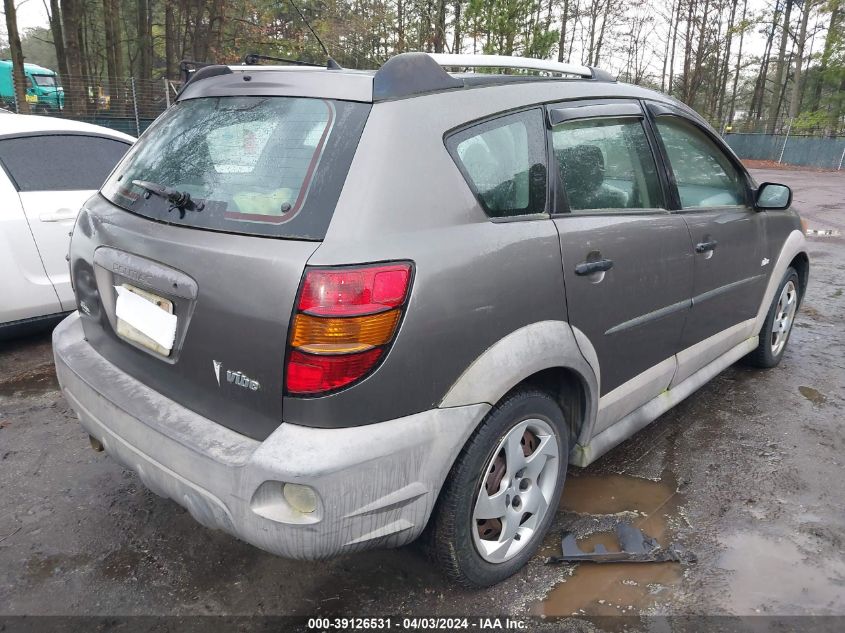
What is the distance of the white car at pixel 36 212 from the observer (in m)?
3.88

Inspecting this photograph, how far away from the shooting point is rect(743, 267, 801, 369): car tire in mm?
3881

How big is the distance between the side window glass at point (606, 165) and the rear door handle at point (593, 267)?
0.70 feet

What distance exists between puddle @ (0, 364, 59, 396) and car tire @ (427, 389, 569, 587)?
2.90 metres

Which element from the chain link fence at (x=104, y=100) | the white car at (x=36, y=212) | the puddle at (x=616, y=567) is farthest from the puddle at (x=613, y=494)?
the chain link fence at (x=104, y=100)

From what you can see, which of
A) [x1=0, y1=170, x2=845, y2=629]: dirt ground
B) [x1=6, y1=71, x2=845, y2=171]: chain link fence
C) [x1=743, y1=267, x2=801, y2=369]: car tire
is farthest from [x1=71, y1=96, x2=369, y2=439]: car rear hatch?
[x1=6, y1=71, x2=845, y2=171]: chain link fence

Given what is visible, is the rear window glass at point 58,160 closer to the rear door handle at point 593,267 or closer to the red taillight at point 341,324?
the red taillight at point 341,324

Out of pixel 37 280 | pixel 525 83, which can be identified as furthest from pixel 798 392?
pixel 37 280

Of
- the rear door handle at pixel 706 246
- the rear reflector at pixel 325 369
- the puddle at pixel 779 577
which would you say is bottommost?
the puddle at pixel 779 577

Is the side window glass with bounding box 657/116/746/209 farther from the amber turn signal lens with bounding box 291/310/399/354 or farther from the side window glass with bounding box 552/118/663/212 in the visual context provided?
the amber turn signal lens with bounding box 291/310/399/354

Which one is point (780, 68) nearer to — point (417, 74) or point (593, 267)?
point (593, 267)

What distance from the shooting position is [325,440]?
1.62 metres

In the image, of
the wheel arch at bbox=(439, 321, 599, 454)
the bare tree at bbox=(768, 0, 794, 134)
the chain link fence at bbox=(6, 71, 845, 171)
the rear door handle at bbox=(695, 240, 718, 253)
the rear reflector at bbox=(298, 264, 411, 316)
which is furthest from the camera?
the bare tree at bbox=(768, 0, 794, 134)

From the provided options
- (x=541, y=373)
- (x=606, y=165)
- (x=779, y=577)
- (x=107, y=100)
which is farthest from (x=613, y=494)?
→ (x=107, y=100)

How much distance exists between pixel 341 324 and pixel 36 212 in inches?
132
